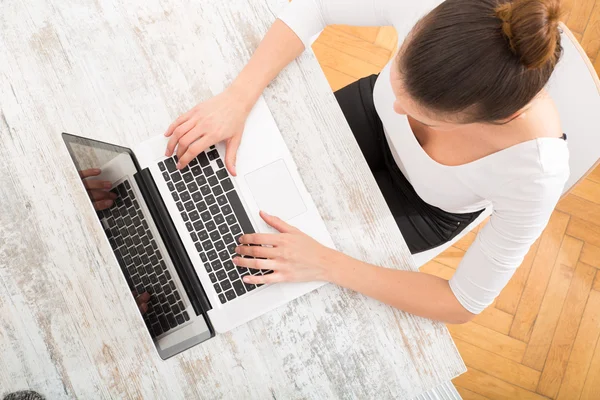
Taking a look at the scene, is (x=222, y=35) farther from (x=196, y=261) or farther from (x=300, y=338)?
(x=300, y=338)

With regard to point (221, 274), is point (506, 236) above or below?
below

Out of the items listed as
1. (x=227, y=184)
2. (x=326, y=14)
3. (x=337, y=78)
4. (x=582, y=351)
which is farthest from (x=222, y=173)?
(x=582, y=351)

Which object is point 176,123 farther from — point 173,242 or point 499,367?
point 499,367

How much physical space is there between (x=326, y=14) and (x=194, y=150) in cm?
40

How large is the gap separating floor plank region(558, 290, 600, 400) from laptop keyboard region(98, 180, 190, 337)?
59.5 inches

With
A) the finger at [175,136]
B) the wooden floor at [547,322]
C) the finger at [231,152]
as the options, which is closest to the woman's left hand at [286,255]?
the finger at [231,152]

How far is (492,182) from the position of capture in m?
0.84

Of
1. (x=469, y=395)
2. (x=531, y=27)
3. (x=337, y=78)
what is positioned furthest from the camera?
(x=337, y=78)

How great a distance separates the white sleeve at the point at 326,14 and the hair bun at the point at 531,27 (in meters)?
0.36

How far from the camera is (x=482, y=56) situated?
61 cm

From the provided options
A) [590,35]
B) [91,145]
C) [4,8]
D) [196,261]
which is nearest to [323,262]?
[196,261]

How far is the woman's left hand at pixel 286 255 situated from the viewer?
0.87 m

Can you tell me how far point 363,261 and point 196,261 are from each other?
0.33 m

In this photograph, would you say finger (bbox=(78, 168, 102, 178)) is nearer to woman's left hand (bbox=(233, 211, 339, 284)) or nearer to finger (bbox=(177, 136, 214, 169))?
finger (bbox=(177, 136, 214, 169))
